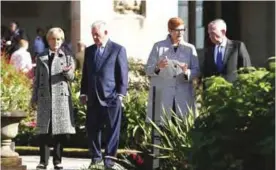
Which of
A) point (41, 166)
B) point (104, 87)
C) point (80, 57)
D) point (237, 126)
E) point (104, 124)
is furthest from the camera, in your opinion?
point (80, 57)

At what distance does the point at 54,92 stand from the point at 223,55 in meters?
2.03

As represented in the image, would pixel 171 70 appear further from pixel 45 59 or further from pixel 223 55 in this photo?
pixel 45 59

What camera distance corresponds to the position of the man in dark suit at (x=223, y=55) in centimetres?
1054

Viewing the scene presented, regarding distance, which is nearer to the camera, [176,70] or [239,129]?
[239,129]

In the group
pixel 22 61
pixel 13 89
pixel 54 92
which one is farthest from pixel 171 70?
pixel 22 61

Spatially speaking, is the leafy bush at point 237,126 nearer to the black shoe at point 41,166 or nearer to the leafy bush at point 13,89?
the black shoe at point 41,166

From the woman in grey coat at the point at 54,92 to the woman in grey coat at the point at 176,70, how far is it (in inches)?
41.7

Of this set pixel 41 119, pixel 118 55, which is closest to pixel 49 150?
pixel 41 119

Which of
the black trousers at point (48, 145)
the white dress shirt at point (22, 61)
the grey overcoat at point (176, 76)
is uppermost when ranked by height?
the white dress shirt at point (22, 61)

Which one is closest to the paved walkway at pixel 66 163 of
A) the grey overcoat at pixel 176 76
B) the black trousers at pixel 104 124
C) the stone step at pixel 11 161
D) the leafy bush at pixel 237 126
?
the black trousers at pixel 104 124

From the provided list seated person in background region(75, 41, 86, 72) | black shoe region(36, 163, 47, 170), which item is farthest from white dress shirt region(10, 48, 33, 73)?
black shoe region(36, 163, 47, 170)

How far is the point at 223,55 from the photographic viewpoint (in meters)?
10.6

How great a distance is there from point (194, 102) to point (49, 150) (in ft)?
6.57

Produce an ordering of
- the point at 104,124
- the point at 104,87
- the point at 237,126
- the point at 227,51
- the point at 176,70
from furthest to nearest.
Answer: the point at 104,124 < the point at 104,87 < the point at 176,70 < the point at 227,51 < the point at 237,126
